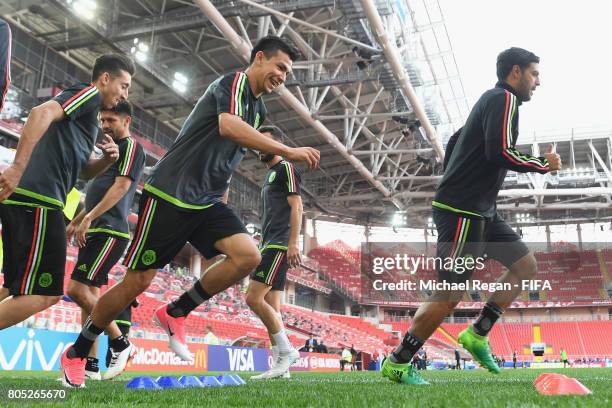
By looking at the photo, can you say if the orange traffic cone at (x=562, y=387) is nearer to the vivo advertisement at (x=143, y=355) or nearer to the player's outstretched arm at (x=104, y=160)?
the player's outstretched arm at (x=104, y=160)

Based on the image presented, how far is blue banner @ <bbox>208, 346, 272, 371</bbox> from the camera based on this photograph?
11336 mm

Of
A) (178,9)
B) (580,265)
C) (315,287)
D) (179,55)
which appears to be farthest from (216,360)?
(580,265)

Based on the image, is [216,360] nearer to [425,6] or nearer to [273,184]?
[273,184]

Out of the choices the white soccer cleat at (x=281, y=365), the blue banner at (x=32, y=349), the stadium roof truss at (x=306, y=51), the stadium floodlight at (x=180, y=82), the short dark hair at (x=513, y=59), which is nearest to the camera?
the short dark hair at (x=513, y=59)

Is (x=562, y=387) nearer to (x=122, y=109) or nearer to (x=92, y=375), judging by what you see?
(x=92, y=375)

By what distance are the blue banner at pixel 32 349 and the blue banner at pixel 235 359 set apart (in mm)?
3627

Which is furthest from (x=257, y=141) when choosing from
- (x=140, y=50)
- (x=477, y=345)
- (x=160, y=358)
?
(x=140, y=50)

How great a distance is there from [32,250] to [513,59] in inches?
135

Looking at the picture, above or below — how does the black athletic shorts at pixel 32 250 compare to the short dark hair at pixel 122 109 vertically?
below

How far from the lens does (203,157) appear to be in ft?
11.1

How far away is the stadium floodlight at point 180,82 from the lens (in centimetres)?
2213

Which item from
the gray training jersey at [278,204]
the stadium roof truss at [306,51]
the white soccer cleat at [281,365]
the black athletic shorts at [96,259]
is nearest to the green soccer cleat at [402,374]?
the white soccer cleat at [281,365]

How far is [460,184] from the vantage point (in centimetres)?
376

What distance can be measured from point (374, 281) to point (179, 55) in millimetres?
34592
